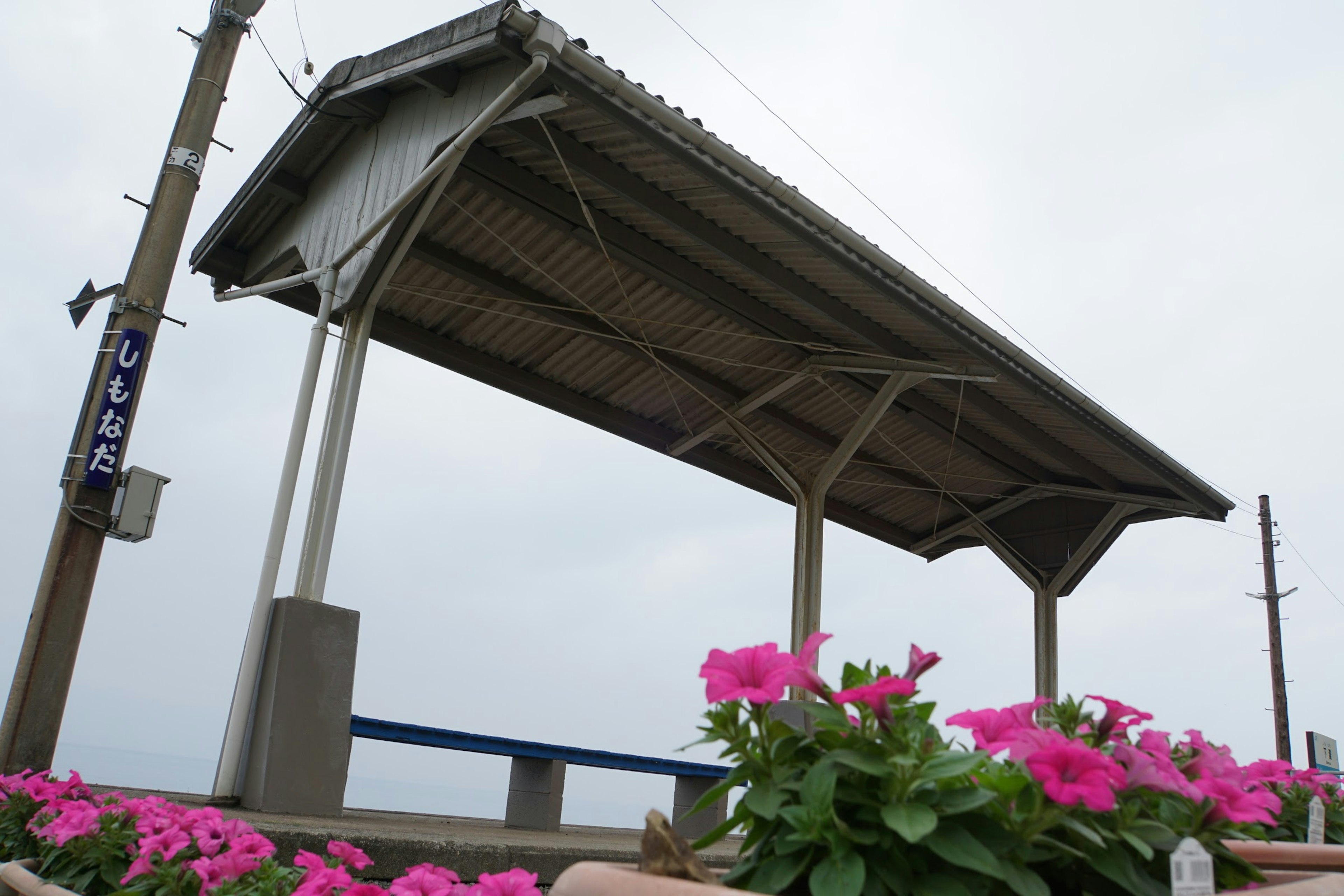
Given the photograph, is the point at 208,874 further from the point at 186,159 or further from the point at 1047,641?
the point at 1047,641

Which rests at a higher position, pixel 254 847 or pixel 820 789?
pixel 820 789

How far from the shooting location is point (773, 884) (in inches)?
31.1

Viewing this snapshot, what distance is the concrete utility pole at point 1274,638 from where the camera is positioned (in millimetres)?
16781

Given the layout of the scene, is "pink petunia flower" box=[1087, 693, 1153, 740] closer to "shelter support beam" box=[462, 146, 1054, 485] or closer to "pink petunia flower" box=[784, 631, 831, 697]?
"pink petunia flower" box=[784, 631, 831, 697]

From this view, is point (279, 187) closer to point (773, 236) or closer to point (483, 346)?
point (483, 346)

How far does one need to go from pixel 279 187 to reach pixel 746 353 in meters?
4.59

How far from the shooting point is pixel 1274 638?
57.4ft

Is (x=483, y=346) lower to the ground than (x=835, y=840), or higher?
higher

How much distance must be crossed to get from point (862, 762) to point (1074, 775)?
168 mm

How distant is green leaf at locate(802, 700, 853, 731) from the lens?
0.86 m

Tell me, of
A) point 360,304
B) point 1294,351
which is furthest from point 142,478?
point 1294,351

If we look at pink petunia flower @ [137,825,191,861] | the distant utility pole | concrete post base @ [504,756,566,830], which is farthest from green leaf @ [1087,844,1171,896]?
the distant utility pole

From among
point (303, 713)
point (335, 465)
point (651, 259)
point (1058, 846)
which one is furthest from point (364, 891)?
point (651, 259)

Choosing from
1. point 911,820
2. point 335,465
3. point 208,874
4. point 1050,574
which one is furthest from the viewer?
point 1050,574
